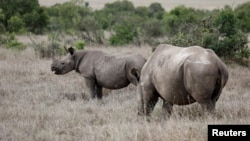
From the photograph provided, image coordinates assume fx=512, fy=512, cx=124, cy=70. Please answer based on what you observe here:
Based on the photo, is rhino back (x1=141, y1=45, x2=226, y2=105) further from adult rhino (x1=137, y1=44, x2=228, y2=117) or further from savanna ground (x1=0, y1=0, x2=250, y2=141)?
savanna ground (x1=0, y1=0, x2=250, y2=141)

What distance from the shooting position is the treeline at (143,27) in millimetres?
16094

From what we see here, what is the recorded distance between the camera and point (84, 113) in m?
9.75

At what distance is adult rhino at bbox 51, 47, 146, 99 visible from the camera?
11438 millimetres

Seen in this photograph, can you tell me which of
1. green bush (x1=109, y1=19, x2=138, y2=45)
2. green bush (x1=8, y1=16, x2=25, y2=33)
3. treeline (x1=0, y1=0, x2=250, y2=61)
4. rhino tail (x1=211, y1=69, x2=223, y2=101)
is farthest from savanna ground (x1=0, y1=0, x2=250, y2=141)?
green bush (x1=8, y1=16, x2=25, y2=33)

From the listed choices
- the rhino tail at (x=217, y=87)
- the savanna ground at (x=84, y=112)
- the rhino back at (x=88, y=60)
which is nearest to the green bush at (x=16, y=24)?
the savanna ground at (x=84, y=112)

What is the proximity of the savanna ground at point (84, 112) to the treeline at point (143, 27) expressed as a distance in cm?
127

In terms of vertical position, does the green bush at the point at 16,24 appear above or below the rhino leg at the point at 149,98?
below

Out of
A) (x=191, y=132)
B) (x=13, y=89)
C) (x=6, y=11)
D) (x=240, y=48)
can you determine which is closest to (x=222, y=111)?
(x=191, y=132)

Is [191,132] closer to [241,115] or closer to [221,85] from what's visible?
[221,85]

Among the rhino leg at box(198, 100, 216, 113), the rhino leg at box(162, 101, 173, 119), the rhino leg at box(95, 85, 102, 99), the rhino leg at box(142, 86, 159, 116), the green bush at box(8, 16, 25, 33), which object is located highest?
the rhino leg at box(198, 100, 216, 113)

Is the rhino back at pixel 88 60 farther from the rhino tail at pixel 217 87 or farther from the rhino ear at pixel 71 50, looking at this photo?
the rhino tail at pixel 217 87

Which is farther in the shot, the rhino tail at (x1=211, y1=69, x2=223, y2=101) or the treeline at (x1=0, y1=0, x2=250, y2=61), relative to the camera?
the treeline at (x1=0, y1=0, x2=250, y2=61)

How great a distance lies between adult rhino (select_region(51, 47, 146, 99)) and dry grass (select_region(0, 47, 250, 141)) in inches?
15.2

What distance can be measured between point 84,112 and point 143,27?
22.2 meters
